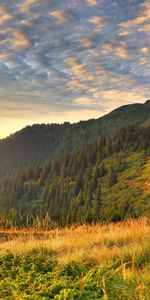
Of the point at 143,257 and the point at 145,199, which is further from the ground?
the point at 143,257

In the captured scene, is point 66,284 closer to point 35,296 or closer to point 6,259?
point 35,296

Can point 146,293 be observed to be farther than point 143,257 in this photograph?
No

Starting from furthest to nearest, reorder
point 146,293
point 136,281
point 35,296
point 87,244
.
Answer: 1. point 87,244
2. point 136,281
3. point 35,296
4. point 146,293

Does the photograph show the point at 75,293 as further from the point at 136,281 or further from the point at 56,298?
the point at 136,281

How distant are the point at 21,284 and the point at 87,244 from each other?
17.8ft

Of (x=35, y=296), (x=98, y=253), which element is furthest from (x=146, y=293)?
(x=98, y=253)

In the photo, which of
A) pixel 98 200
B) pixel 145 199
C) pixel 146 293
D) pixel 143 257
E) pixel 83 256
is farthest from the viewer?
pixel 98 200

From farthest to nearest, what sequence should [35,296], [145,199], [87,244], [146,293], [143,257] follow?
[145,199] → [87,244] → [143,257] → [35,296] → [146,293]

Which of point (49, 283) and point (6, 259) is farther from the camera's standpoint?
point (6, 259)

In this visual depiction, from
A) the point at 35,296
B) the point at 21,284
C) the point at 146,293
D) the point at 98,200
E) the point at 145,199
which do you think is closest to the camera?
the point at 146,293

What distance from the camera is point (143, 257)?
9781 millimetres

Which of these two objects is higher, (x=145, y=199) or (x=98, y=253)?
(x=98, y=253)

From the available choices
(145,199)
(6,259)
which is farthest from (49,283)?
(145,199)

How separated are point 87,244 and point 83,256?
225 centimetres
